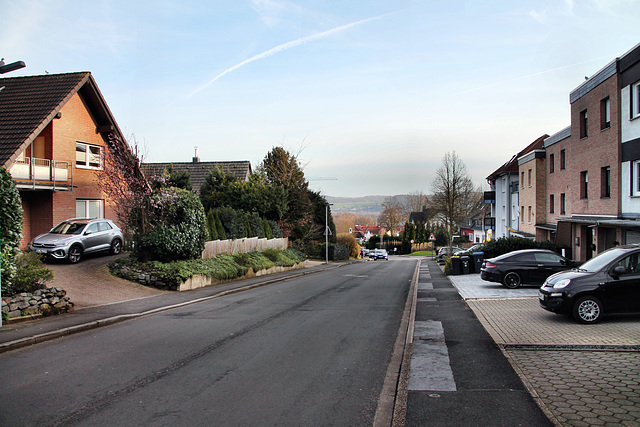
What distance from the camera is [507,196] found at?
141 ft

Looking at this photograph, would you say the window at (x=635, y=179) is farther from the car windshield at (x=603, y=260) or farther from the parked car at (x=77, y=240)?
the parked car at (x=77, y=240)

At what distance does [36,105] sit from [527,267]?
21787 millimetres

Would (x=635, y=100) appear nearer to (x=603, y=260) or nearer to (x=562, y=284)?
(x=603, y=260)

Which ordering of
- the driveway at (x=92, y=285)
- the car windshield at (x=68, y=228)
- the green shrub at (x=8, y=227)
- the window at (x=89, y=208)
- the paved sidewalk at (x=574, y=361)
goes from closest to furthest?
the paved sidewalk at (x=574, y=361)
the green shrub at (x=8, y=227)
the driveway at (x=92, y=285)
the car windshield at (x=68, y=228)
the window at (x=89, y=208)

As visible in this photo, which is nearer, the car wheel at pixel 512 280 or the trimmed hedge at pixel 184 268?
the car wheel at pixel 512 280

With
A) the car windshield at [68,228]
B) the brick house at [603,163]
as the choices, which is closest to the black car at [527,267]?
the brick house at [603,163]

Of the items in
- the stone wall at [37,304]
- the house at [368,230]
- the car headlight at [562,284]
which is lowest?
the house at [368,230]

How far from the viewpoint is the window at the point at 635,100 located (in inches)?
720

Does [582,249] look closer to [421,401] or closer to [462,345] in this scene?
[462,345]

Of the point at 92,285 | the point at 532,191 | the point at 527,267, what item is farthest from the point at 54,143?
the point at 532,191

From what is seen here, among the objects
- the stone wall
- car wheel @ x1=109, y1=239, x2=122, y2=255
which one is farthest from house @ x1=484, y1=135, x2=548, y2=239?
the stone wall

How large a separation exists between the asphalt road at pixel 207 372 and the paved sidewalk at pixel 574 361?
A: 83.9 inches

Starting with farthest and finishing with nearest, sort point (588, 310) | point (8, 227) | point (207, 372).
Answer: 1. point (8, 227)
2. point (588, 310)
3. point (207, 372)

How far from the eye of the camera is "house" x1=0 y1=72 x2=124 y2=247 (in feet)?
68.5
